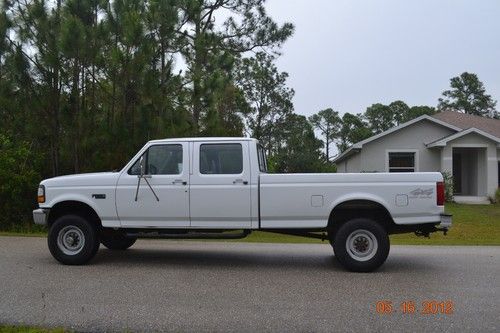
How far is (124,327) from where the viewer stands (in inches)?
212

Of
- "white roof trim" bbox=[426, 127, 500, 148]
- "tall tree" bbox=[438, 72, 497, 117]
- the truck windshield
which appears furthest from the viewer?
"tall tree" bbox=[438, 72, 497, 117]

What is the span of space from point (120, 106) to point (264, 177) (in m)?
7.65

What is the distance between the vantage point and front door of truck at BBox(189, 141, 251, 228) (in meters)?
8.13

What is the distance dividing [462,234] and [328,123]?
62.3 metres

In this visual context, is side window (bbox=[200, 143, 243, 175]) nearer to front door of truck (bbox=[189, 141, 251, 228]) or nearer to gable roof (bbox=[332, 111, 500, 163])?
front door of truck (bbox=[189, 141, 251, 228])

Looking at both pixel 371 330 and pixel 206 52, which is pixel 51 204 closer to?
pixel 371 330

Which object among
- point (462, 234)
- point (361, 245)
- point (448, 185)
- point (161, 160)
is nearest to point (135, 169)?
point (161, 160)

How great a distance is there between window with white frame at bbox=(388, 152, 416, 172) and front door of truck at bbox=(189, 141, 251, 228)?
21260mm

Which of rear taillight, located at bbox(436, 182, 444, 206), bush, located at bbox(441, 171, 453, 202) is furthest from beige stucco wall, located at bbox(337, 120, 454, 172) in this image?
rear taillight, located at bbox(436, 182, 444, 206)

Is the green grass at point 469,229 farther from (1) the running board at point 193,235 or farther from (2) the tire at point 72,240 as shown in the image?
(2) the tire at point 72,240

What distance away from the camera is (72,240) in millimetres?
8594

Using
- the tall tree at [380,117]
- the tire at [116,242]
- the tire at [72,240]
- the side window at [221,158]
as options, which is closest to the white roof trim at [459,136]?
the tire at [116,242]

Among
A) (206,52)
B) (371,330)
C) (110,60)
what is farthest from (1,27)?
(371,330)
